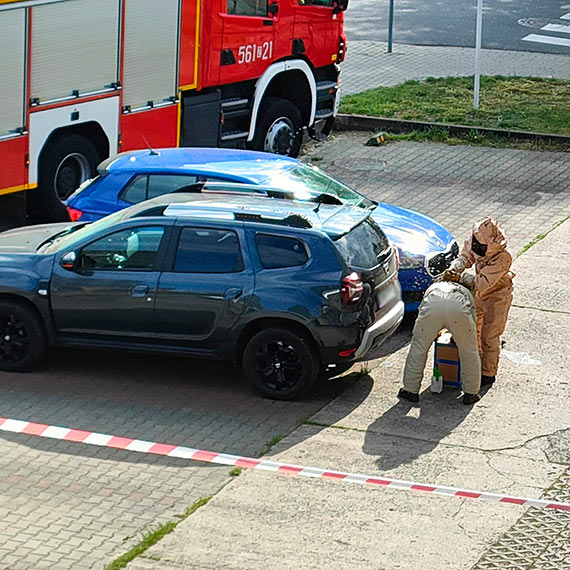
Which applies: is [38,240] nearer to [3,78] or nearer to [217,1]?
[3,78]

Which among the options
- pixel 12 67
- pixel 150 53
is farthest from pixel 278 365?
pixel 150 53

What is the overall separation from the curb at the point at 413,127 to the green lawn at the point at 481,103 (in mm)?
289

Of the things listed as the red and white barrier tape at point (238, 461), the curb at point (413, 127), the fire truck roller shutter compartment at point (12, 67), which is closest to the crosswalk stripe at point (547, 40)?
the curb at point (413, 127)

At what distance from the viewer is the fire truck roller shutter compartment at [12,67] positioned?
13.9 m

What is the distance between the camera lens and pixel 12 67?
46.1 ft

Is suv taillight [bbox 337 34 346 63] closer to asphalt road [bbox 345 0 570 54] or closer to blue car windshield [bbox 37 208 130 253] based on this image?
blue car windshield [bbox 37 208 130 253]

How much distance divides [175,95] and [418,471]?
27.4 feet

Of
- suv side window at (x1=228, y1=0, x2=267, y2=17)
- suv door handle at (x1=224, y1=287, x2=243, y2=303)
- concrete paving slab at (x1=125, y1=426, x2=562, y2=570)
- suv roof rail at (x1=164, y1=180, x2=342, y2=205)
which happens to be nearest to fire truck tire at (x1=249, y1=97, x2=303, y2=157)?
suv side window at (x1=228, y1=0, x2=267, y2=17)

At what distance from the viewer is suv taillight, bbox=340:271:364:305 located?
400 inches

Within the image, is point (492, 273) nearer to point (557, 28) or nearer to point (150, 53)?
point (150, 53)

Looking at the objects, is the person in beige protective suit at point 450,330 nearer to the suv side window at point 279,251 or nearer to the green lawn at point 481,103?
the suv side window at point 279,251

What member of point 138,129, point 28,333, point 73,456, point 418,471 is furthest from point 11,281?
point 138,129

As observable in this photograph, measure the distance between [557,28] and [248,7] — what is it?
559 inches

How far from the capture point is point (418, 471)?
9219 mm
